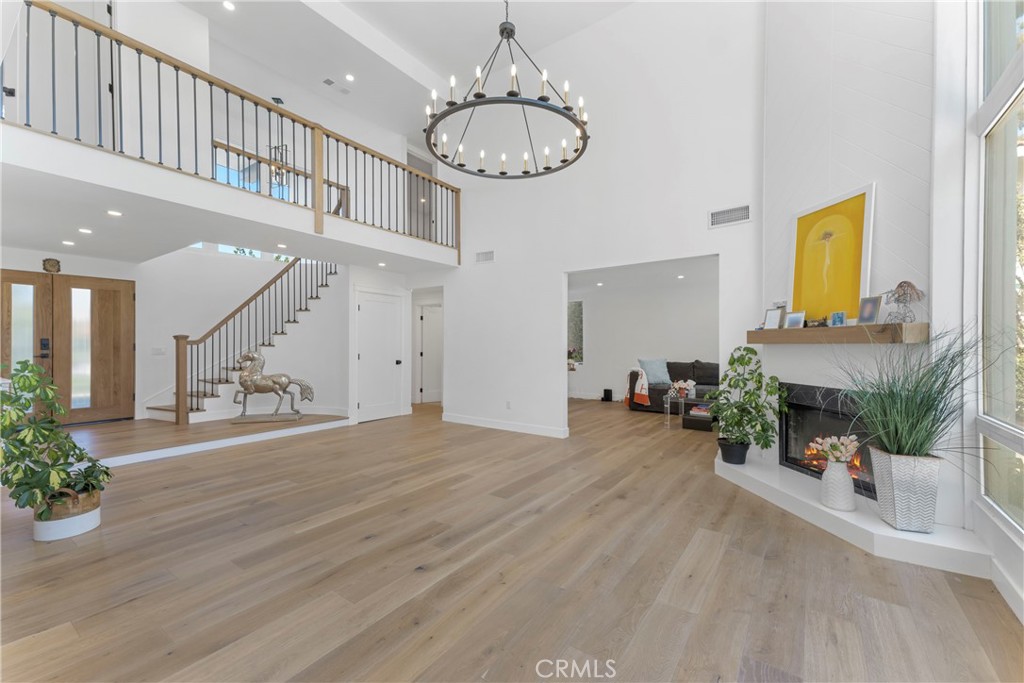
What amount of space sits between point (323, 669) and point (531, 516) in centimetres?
165

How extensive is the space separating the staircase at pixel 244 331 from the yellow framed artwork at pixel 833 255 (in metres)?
6.75

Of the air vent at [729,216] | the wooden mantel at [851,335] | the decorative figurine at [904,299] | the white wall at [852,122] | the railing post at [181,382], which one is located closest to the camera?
the wooden mantel at [851,335]

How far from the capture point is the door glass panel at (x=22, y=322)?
546 cm

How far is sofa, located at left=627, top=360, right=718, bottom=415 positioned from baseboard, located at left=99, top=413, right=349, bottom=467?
5.30m

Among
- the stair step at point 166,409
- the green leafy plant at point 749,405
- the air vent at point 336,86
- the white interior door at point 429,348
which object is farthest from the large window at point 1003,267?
the stair step at point 166,409

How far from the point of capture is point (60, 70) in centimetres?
471

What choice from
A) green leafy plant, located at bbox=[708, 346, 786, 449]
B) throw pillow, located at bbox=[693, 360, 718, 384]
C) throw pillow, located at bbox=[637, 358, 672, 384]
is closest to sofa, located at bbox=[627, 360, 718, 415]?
throw pillow, located at bbox=[693, 360, 718, 384]

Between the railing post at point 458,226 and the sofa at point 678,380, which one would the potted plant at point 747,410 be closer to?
the sofa at point 678,380

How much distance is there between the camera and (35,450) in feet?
8.59

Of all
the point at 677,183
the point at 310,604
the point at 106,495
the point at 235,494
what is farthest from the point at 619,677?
the point at 677,183

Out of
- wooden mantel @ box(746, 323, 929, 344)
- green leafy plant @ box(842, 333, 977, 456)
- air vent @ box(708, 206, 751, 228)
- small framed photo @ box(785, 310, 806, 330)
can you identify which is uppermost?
air vent @ box(708, 206, 751, 228)

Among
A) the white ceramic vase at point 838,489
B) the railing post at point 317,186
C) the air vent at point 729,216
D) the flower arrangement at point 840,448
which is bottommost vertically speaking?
the white ceramic vase at point 838,489

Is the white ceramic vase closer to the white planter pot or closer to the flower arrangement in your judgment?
the flower arrangement

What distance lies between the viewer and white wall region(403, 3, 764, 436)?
4.24 m
